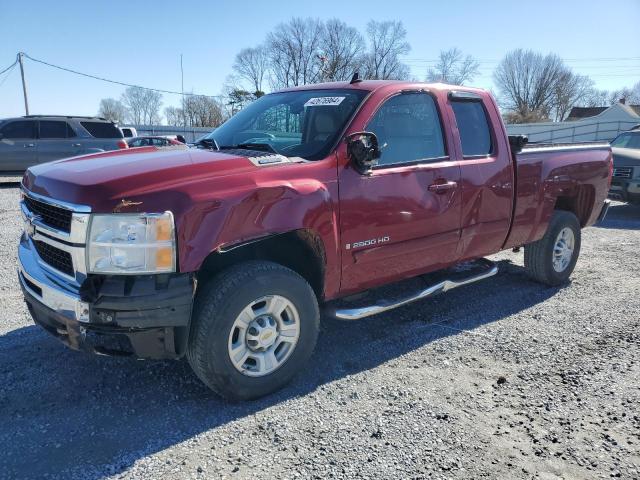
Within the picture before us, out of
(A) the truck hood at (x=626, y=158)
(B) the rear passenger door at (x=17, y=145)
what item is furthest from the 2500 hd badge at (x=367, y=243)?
(B) the rear passenger door at (x=17, y=145)

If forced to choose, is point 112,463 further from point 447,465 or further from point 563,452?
point 563,452

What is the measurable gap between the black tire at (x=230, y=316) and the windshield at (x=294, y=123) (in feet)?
2.85

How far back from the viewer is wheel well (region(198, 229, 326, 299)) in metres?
3.15

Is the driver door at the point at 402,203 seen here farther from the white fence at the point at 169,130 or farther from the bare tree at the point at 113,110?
the bare tree at the point at 113,110

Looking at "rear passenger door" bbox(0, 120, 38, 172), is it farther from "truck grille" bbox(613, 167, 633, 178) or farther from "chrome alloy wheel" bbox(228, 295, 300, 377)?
"truck grille" bbox(613, 167, 633, 178)

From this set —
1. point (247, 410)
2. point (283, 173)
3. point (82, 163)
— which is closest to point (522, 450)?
point (247, 410)

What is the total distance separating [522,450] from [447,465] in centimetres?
46

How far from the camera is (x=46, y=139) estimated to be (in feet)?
45.3

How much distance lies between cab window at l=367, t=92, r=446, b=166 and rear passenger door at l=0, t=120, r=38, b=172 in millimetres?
12849

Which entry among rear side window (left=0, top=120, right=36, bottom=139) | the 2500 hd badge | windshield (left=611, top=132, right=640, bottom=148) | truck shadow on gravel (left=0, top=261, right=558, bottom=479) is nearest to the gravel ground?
truck shadow on gravel (left=0, top=261, right=558, bottom=479)

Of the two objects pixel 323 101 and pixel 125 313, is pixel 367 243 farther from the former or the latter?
pixel 125 313

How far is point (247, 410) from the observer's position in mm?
3062

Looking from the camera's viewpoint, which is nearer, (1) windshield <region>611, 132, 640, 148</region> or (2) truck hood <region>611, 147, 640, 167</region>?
(2) truck hood <region>611, 147, 640, 167</region>

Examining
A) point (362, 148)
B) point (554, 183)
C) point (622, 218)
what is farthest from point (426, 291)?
point (622, 218)
